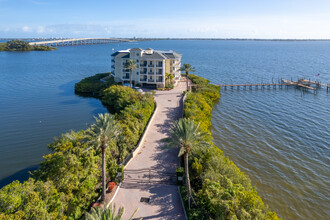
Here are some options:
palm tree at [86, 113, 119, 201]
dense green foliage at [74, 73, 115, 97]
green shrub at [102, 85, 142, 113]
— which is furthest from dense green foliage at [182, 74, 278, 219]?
dense green foliage at [74, 73, 115, 97]

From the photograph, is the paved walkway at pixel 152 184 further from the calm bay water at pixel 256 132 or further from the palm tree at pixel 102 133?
the calm bay water at pixel 256 132

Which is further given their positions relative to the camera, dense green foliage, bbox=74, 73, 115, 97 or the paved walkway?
dense green foliage, bbox=74, 73, 115, 97

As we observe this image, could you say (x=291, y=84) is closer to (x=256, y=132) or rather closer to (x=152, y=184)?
(x=256, y=132)

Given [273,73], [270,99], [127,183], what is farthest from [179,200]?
[273,73]

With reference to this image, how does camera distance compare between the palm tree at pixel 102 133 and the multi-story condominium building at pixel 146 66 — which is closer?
the palm tree at pixel 102 133

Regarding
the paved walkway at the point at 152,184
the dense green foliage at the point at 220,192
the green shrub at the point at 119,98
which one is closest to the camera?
the dense green foliage at the point at 220,192

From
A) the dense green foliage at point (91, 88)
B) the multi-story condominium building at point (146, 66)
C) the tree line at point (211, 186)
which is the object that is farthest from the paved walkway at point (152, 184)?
the dense green foliage at point (91, 88)

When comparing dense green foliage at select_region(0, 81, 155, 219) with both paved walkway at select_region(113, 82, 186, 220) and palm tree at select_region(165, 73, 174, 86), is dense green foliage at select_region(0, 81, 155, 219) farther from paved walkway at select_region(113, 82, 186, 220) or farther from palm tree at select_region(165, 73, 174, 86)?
palm tree at select_region(165, 73, 174, 86)
